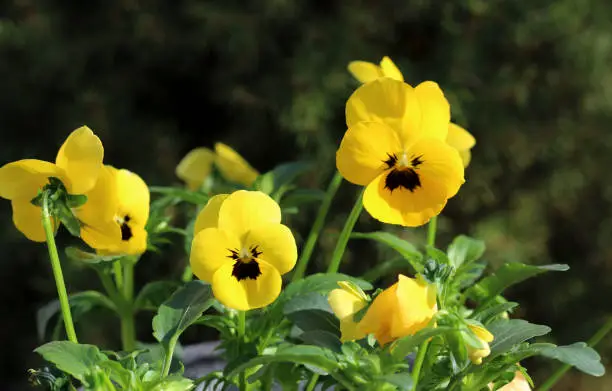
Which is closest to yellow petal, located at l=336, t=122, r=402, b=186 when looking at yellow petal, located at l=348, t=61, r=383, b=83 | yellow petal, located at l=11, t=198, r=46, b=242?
yellow petal, located at l=348, t=61, r=383, b=83

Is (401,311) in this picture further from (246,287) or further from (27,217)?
(27,217)

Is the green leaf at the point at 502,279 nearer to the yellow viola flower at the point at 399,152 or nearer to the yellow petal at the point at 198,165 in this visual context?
the yellow viola flower at the point at 399,152

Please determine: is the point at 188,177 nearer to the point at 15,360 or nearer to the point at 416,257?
the point at 416,257

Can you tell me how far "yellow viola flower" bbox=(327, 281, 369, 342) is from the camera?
582mm

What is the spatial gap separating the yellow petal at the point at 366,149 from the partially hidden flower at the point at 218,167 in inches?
11.8

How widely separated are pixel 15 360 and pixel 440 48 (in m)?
1.21

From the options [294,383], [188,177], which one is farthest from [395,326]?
[188,177]

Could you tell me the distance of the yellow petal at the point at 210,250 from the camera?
0.61 metres

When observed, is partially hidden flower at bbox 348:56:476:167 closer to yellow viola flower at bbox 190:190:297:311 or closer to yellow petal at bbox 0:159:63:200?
yellow viola flower at bbox 190:190:297:311

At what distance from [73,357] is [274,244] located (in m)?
0.16

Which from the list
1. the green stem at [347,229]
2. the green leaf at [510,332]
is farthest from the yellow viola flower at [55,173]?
the green leaf at [510,332]

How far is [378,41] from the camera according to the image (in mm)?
1762

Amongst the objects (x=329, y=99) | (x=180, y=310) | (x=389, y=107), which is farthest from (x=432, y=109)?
(x=329, y=99)

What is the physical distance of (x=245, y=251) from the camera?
63cm
